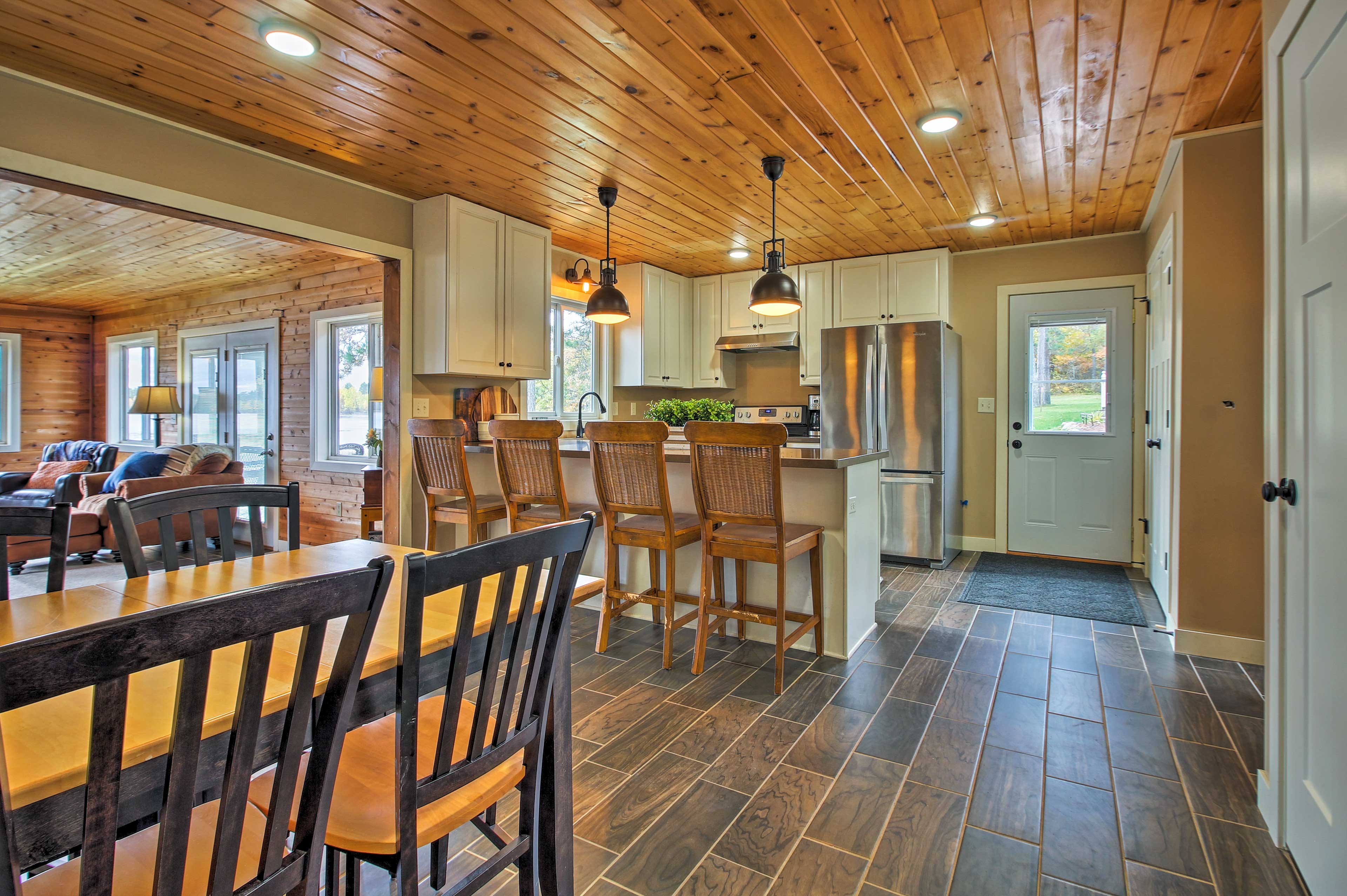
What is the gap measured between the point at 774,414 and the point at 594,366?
162cm

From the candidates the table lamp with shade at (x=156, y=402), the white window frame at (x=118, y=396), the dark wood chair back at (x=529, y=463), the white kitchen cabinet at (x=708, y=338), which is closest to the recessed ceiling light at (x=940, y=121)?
the dark wood chair back at (x=529, y=463)

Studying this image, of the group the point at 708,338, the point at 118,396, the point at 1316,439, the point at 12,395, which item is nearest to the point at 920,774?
the point at 1316,439

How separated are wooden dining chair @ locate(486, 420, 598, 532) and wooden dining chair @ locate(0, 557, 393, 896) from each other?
6.54ft

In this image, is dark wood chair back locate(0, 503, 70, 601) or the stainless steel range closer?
dark wood chair back locate(0, 503, 70, 601)

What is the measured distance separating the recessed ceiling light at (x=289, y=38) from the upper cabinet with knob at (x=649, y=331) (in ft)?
11.0

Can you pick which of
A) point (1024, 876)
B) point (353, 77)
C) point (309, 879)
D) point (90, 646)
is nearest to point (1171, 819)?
point (1024, 876)

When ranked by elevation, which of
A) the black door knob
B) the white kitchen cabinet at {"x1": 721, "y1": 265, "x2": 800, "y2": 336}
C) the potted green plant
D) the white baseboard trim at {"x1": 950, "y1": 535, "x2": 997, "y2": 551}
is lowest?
the white baseboard trim at {"x1": 950, "y1": 535, "x2": 997, "y2": 551}

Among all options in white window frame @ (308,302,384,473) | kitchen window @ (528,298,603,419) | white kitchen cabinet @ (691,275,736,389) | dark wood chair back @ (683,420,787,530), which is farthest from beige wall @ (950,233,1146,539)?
white window frame @ (308,302,384,473)

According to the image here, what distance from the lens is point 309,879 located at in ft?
2.84

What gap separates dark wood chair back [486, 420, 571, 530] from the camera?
2.95m

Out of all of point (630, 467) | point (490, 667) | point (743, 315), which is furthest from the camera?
point (743, 315)

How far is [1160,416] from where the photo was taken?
12.3 ft

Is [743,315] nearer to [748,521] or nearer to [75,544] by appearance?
[748,521]

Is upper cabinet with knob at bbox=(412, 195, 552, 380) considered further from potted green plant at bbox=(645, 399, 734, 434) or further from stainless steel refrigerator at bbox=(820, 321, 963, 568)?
stainless steel refrigerator at bbox=(820, 321, 963, 568)
